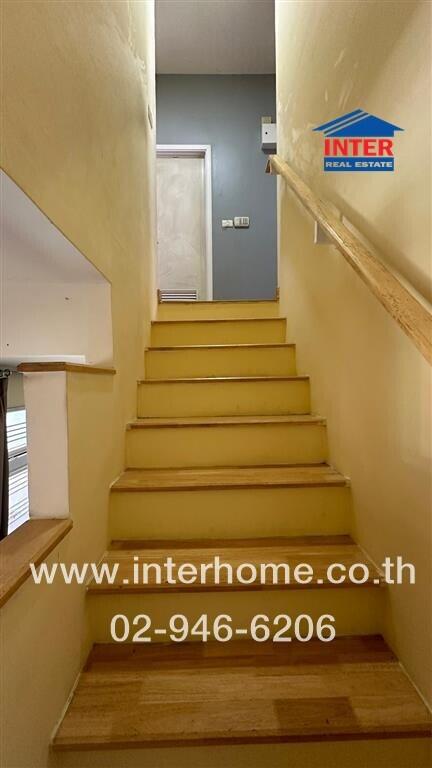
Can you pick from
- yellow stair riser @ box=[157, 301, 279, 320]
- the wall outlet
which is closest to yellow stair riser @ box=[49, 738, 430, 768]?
yellow stair riser @ box=[157, 301, 279, 320]

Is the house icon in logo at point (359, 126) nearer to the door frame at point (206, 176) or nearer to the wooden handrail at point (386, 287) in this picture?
the wooden handrail at point (386, 287)

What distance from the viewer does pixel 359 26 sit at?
1.31 metres

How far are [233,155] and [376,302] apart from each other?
380 cm

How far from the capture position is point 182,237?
4.49 meters

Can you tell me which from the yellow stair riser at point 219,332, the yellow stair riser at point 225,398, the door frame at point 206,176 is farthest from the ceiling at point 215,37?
the yellow stair riser at point 225,398

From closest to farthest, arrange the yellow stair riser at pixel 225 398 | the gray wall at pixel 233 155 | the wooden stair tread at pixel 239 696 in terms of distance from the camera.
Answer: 1. the wooden stair tread at pixel 239 696
2. the yellow stair riser at pixel 225 398
3. the gray wall at pixel 233 155

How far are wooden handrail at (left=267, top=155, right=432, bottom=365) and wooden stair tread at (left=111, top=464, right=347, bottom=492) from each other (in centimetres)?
78

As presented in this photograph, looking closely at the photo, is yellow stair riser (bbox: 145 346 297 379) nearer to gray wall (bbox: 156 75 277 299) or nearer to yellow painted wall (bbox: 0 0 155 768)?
yellow painted wall (bbox: 0 0 155 768)

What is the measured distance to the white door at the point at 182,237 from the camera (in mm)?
4461

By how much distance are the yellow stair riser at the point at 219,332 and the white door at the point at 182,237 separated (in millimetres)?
1951

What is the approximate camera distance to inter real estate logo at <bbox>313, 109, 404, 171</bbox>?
1.17 m

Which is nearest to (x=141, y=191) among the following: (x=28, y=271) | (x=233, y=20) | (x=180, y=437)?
(x=28, y=271)

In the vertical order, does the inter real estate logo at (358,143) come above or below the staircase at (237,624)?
above

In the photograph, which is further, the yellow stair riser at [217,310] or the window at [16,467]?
the yellow stair riser at [217,310]
